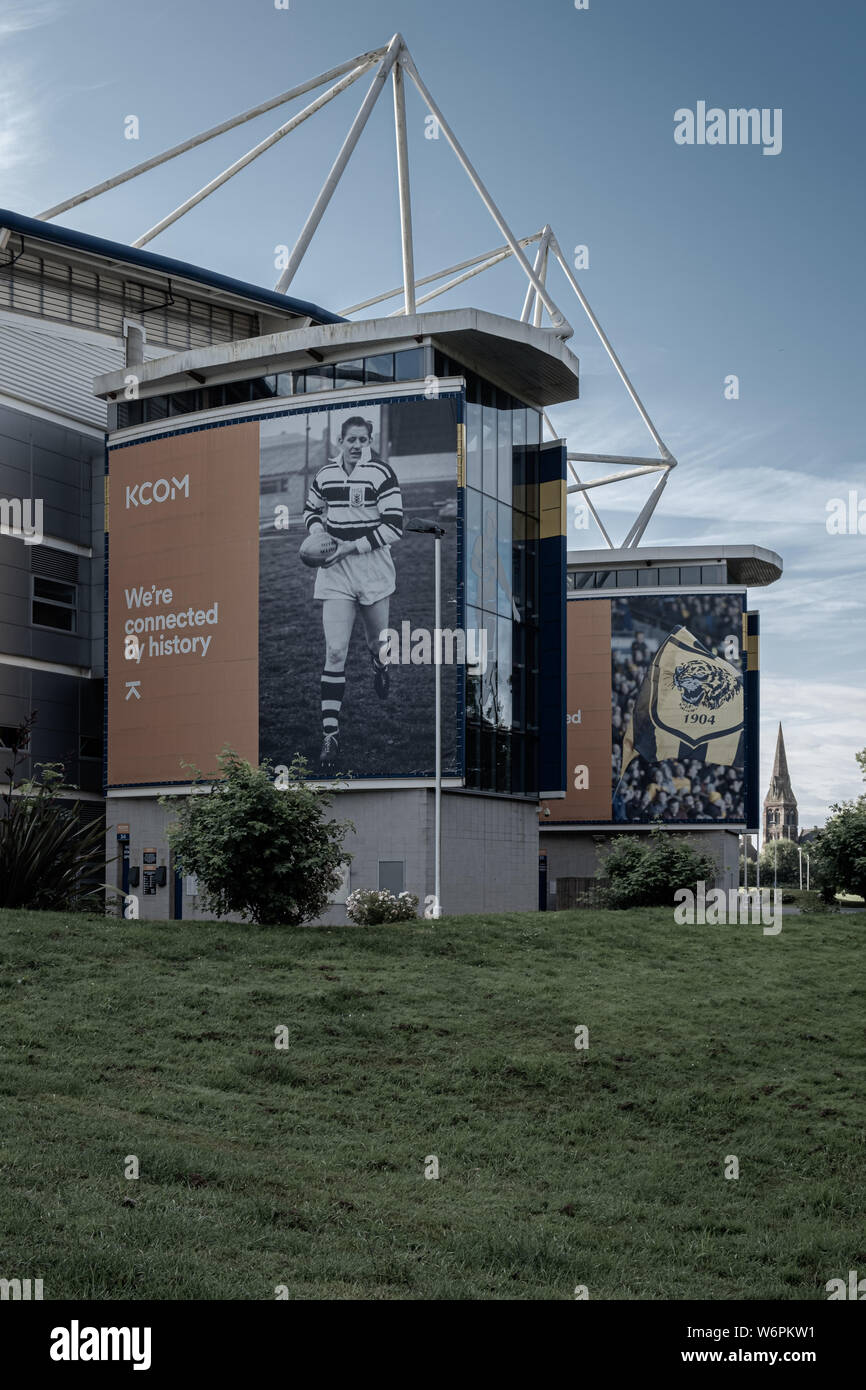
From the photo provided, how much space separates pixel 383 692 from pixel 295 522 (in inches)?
238

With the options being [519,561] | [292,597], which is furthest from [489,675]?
[292,597]

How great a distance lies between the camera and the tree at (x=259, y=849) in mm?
24531

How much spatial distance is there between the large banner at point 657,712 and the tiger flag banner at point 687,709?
47 mm

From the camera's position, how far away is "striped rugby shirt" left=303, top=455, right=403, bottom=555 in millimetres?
40938

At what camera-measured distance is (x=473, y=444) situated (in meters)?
42.6

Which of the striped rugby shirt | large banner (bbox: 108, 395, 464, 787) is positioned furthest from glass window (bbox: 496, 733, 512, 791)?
the striped rugby shirt

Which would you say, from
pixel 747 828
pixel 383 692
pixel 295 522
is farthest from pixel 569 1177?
pixel 747 828

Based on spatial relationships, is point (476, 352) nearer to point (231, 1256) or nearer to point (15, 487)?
point (15, 487)

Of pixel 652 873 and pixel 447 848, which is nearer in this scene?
pixel 652 873

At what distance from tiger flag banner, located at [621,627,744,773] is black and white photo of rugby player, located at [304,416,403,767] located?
93.0ft

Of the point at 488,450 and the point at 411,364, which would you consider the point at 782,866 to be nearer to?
the point at 488,450

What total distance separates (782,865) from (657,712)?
93208 millimetres

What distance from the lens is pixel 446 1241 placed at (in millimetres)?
9867
